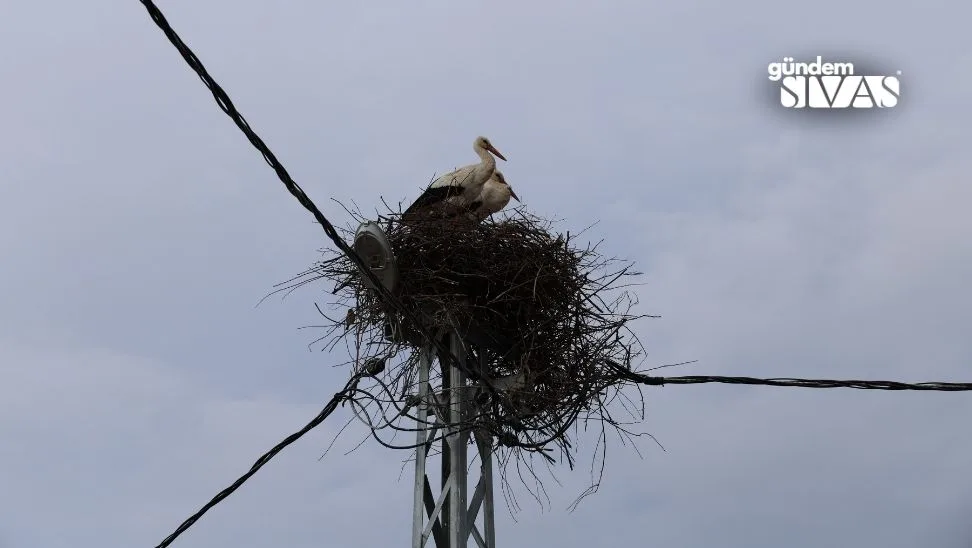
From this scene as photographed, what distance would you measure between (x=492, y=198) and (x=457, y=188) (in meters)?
0.24

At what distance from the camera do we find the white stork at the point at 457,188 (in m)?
7.72

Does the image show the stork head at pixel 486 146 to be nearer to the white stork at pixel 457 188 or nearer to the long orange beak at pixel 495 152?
the long orange beak at pixel 495 152

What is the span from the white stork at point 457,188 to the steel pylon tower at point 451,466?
1.76 meters

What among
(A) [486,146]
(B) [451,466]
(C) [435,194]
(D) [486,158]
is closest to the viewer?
(B) [451,466]

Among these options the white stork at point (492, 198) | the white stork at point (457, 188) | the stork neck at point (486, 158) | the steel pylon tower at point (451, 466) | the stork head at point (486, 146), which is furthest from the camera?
the stork head at point (486, 146)

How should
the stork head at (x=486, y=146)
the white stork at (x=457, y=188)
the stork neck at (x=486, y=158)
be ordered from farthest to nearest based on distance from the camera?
the stork head at (x=486, y=146), the stork neck at (x=486, y=158), the white stork at (x=457, y=188)

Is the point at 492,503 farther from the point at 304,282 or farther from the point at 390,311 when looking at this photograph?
the point at 304,282

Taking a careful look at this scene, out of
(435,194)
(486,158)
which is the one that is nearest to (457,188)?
(435,194)

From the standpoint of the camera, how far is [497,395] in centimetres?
604

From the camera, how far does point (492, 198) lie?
316 inches

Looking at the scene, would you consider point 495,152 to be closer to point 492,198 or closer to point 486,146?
point 486,146

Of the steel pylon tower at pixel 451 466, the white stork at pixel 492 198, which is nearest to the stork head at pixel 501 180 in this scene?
the white stork at pixel 492 198

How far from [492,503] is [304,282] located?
1635 millimetres

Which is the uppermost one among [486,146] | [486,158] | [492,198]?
[486,146]
